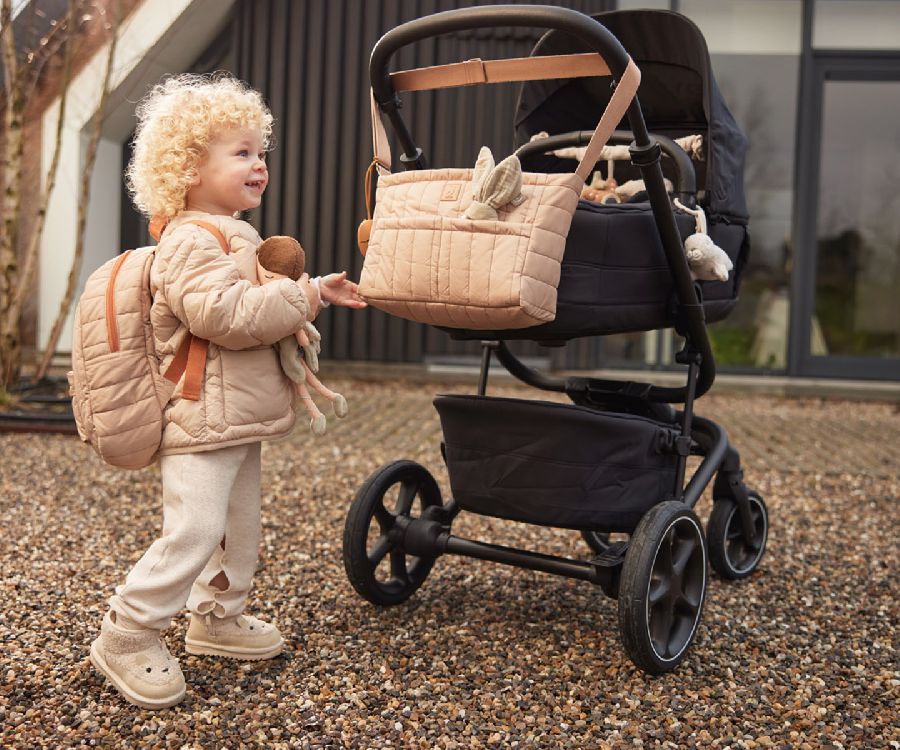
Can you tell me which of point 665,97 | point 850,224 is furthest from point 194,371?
point 850,224

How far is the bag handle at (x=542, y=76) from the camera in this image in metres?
2.24

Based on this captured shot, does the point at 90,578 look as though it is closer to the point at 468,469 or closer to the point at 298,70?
the point at 468,469

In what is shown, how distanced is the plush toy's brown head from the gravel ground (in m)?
0.94

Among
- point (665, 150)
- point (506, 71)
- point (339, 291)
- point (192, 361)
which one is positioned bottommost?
point (192, 361)

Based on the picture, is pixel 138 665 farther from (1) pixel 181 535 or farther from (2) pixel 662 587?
(2) pixel 662 587

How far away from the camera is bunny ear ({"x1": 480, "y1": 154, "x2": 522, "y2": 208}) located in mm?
2217

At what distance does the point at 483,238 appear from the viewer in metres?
2.24

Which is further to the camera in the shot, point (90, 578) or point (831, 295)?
point (831, 295)

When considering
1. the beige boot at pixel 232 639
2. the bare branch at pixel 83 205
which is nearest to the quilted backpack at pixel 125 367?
the beige boot at pixel 232 639

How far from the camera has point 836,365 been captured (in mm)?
8453

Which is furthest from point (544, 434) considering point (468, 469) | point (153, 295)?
point (153, 295)

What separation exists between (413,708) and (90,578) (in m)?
1.29

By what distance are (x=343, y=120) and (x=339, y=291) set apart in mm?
6287

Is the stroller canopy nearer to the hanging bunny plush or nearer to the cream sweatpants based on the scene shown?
the hanging bunny plush
